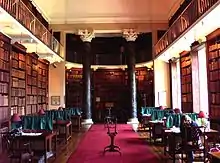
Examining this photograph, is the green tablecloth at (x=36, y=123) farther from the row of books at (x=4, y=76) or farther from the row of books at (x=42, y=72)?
the row of books at (x=42, y=72)

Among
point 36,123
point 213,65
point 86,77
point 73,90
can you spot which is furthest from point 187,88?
point 73,90

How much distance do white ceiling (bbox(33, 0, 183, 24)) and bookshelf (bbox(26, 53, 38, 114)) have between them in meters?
3.36

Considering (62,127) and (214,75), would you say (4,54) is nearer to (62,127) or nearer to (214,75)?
(62,127)

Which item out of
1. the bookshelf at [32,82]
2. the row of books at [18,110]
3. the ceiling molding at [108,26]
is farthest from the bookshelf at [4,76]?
the ceiling molding at [108,26]

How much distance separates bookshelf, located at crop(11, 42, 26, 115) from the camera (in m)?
9.04

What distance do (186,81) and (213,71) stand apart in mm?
3129

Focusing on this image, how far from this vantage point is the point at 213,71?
844 cm

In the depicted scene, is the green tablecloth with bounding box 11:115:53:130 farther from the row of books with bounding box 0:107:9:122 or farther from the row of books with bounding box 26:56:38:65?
the row of books with bounding box 26:56:38:65

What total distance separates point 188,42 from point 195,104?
220 centimetres

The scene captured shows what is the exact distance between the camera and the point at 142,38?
17703 millimetres

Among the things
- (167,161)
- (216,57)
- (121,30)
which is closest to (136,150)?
(167,161)

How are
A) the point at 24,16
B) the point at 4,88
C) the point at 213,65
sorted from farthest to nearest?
the point at 24,16, the point at 213,65, the point at 4,88

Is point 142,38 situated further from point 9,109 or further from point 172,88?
point 9,109

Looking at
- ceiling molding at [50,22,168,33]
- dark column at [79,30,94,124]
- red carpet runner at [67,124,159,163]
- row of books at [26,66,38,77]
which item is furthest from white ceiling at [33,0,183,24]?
red carpet runner at [67,124,159,163]
